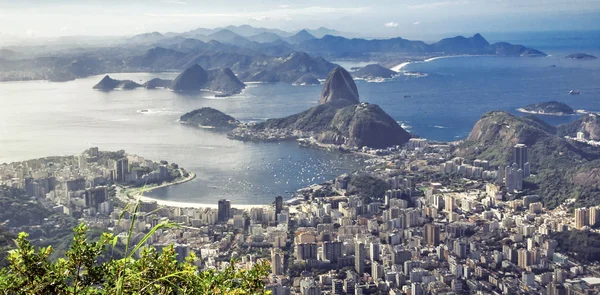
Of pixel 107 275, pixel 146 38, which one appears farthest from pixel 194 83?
pixel 146 38

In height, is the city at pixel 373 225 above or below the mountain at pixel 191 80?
below

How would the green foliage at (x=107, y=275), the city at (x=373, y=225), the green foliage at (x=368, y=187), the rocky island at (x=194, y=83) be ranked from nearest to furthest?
the green foliage at (x=107, y=275) → the city at (x=373, y=225) → the green foliage at (x=368, y=187) → the rocky island at (x=194, y=83)

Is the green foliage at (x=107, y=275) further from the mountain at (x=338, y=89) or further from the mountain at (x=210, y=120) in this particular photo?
the mountain at (x=338, y=89)

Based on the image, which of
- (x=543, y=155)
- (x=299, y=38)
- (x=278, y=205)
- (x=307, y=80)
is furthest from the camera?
(x=299, y=38)

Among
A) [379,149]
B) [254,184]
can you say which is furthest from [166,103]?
[254,184]

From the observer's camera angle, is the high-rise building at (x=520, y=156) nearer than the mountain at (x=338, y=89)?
Yes

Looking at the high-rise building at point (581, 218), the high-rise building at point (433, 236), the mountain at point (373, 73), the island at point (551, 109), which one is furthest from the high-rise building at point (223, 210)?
the mountain at point (373, 73)

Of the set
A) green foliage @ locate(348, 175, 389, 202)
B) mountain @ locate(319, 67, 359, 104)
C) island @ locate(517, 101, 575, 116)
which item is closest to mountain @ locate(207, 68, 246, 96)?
mountain @ locate(319, 67, 359, 104)

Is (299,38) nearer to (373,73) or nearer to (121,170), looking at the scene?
(373,73)
